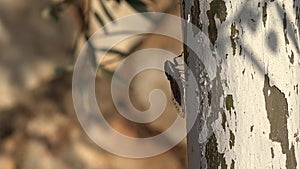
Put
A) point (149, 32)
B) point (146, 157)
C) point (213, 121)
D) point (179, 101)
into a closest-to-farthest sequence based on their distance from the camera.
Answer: point (213, 121) < point (179, 101) < point (149, 32) < point (146, 157)

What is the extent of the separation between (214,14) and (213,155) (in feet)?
0.54

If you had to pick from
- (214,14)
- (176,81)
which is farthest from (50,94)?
(214,14)

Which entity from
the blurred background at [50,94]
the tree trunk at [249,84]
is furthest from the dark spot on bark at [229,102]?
the blurred background at [50,94]

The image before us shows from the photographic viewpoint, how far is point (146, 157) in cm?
211

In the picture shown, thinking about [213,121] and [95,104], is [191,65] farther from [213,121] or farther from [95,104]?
[95,104]

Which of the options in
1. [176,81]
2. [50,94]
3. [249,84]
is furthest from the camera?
[50,94]

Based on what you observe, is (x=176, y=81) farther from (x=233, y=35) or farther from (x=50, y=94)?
(x=50, y=94)

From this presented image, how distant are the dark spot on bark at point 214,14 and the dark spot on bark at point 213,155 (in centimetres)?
12

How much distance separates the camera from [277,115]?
30.7 inches

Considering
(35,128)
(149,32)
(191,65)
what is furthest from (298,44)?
(35,128)

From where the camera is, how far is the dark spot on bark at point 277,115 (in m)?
0.77

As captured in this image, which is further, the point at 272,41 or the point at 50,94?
the point at 50,94

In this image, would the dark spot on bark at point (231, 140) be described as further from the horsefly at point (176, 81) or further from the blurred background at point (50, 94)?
the blurred background at point (50, 94)

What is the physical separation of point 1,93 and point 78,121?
9.6 inches
